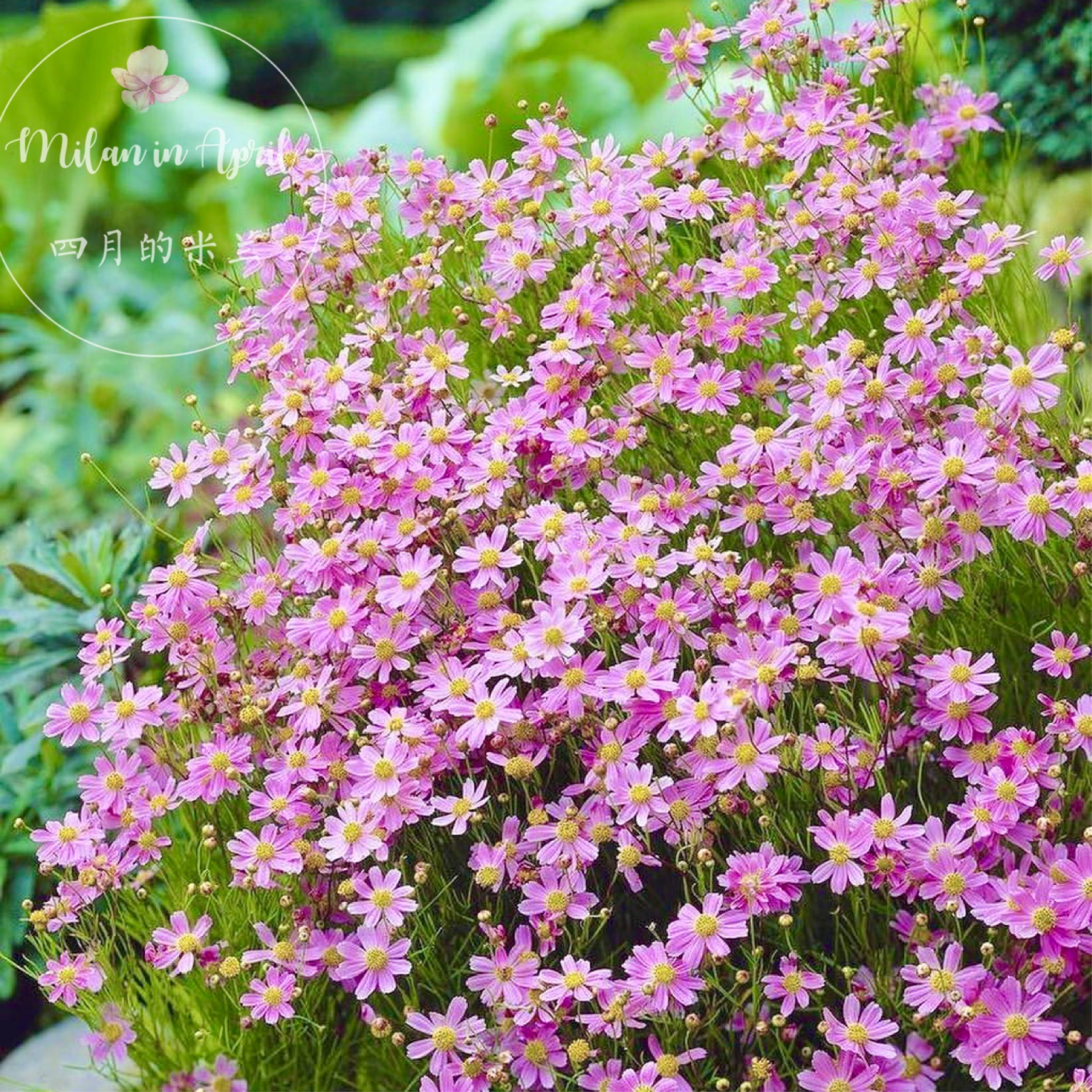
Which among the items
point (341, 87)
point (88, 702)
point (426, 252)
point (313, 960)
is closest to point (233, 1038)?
point (313, 960)

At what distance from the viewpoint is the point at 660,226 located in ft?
4.36

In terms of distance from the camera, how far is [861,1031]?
1.08 m

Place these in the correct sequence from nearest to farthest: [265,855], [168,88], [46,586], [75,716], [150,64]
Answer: [265,855] → [75,716] → [46,586] → [168,88] → [150,64]

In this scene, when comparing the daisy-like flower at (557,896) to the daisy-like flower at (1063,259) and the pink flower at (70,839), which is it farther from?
the daisy-like flower at (1063,259)

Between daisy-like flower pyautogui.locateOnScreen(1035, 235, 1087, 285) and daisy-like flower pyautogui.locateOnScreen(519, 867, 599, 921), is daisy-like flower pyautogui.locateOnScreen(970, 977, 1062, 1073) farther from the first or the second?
daisy-like flower pyautogui.locateOnScreen(1035, 235, 1087, 285)

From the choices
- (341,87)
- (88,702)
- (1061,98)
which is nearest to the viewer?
(88,702)

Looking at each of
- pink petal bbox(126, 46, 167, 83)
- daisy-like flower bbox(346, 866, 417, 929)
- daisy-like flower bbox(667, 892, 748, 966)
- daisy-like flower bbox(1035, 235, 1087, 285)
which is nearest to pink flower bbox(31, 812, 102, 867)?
daisy-like flower bbox(346, 866, 417, 929)

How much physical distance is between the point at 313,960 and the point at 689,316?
2.16 feet

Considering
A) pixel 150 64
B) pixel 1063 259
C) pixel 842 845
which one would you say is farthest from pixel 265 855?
pixel 150 64

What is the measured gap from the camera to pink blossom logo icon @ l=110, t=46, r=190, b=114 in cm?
209

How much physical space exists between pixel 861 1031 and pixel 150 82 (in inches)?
68.4

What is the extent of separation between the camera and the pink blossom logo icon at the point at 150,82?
2.09m

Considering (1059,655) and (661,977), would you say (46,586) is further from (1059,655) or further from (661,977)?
(1059,655)

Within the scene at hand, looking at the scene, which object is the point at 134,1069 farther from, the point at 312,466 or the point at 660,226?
the point at 660,226
